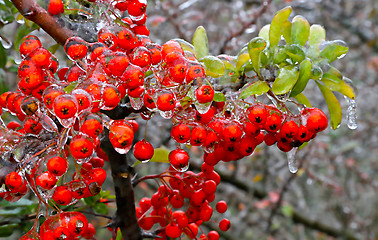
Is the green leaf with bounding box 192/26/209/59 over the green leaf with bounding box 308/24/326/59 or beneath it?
over

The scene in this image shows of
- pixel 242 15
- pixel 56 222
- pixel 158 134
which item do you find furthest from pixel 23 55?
pixel 242 15

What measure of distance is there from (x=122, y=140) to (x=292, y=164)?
697 millimetres

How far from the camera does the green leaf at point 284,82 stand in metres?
1.11

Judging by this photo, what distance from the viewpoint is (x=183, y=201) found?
1454 millimetres

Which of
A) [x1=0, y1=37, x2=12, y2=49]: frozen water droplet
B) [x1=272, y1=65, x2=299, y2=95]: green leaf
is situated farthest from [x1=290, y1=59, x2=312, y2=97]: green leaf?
[x1=0, y1=37, x2=12, y2=49]: frozen water droplet

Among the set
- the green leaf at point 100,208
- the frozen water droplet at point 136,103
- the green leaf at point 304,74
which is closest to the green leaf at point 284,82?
the green leaf at point 304,74

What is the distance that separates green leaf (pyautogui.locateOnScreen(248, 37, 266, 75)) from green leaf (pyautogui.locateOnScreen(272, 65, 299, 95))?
0.24 feet

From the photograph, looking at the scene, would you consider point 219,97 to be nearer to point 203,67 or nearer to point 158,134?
point 203,67

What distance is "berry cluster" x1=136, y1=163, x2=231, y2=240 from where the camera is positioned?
1375mm

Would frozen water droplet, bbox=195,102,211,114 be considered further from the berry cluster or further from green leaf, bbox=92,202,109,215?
green leaf, bbox=92,202,109,215

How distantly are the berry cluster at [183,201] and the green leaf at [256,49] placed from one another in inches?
17.0

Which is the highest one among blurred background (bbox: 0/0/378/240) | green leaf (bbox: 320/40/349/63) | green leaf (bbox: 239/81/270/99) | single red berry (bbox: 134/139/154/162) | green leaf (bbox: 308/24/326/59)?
green leaf (bbox: 239/81/270/99)

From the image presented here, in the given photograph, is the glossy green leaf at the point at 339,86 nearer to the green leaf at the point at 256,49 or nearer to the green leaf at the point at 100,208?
the green leaf at the point at 256,49

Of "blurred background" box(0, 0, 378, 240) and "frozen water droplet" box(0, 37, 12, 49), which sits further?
"blurred background" box(0, 0, 378, 240)
